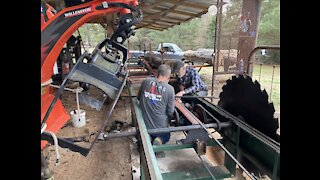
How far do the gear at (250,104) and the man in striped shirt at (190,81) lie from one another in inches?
37.8

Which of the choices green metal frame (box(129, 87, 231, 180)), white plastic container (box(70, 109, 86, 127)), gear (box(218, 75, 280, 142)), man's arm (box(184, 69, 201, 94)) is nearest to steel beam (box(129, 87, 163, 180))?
green metal frame (box(129, 87, 231, 180))

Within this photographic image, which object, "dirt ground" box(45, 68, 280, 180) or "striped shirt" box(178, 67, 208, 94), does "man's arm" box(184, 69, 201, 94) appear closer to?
"striped shirt" box(178, 67, 208, 94)

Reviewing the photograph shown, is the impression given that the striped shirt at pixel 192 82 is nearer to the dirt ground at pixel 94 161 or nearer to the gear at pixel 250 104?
the gear at pixel 250 104

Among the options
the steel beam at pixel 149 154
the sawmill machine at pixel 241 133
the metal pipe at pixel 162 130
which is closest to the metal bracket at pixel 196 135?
the sawmill machine at pixel 241 133

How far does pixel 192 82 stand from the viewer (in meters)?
4.39

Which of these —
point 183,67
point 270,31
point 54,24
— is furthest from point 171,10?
point 270,31

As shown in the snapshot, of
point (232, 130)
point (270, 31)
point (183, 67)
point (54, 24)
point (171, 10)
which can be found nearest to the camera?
point (54, 24)

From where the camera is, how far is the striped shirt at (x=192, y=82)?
426 cm

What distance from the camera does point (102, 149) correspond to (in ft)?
11.8

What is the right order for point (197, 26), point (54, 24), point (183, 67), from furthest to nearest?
point (197, 26)
point (183, 67)
point (54, 24)

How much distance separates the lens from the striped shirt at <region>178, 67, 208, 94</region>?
4.26 metres
